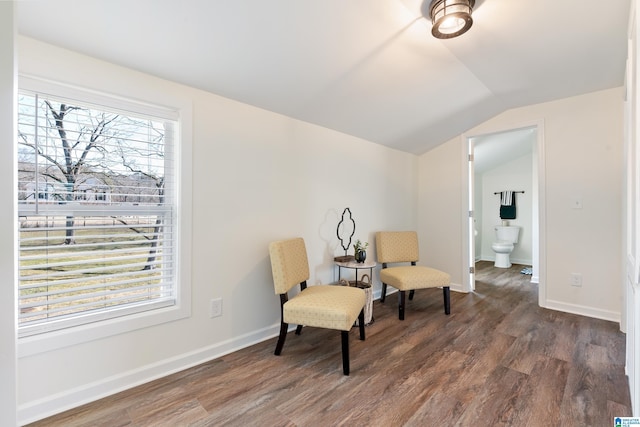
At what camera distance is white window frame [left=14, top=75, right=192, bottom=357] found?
1.50m

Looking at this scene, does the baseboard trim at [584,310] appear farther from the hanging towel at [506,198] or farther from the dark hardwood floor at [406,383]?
the hanging towel at [506,198]

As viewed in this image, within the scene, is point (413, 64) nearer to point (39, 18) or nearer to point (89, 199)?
point (39, 18)

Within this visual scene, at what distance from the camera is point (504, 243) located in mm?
5242

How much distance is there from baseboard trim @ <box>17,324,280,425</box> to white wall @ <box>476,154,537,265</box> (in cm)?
547

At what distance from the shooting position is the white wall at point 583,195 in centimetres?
283

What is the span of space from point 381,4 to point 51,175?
2080mm

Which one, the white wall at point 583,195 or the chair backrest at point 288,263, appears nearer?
the chair backrest at point 288,263

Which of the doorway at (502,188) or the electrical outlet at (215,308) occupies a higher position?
the doorway at (502,188)

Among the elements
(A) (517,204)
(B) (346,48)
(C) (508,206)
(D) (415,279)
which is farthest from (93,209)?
(A) (517,204)

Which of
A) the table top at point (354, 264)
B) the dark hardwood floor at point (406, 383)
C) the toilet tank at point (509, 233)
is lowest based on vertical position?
the dark hardwood floor at point (406, 383)

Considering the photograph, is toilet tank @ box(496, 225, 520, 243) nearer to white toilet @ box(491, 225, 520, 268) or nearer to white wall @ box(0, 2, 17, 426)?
white toilet @ box(491, 225, 520, 268)

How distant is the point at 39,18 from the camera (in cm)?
136

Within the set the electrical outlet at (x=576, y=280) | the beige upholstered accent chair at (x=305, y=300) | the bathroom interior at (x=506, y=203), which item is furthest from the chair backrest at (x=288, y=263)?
the bathroom interior at (x=506, y=203)

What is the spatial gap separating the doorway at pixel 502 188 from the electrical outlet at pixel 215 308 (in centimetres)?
317
